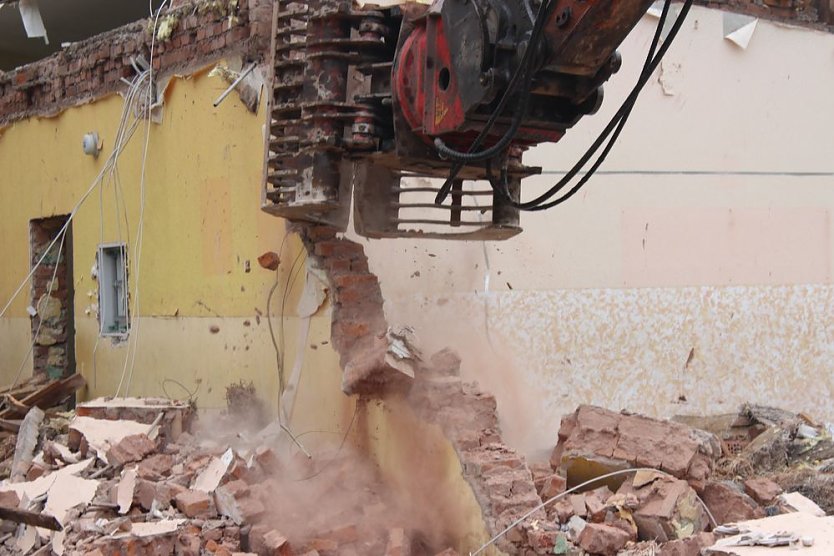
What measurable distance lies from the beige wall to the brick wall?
2107 mm

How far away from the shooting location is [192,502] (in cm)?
571

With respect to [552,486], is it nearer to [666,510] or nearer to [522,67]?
[666,510]

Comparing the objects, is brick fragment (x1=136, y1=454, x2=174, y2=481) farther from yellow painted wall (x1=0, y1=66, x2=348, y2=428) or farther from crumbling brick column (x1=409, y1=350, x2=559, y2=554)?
crumbling brick column (x1=409, y1=350, x2=559, y2=554)

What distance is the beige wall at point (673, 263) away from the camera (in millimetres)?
6637

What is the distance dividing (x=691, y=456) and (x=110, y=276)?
5.76 meters

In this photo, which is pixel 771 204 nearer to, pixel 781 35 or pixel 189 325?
pixel 781 35

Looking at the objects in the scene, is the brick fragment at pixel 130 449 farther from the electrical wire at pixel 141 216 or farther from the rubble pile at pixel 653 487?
the rubble pile at pixel 653 487

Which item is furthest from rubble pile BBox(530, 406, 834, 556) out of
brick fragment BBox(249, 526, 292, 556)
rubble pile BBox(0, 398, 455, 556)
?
brick fragment BBox(249, 526, 292, 556)

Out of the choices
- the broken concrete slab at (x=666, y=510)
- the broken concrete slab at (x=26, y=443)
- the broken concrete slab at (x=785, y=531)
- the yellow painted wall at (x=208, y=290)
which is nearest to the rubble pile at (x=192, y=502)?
the broken concrete slab at (x=26, y=443)

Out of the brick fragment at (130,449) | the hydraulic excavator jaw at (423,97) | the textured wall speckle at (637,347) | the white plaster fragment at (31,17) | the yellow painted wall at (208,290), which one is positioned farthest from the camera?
the white plaster fragment at (31,17)

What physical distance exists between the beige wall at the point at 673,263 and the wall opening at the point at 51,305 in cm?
510

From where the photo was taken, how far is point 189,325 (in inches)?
296

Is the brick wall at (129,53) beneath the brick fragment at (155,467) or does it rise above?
above

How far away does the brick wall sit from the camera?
696 centimetres
